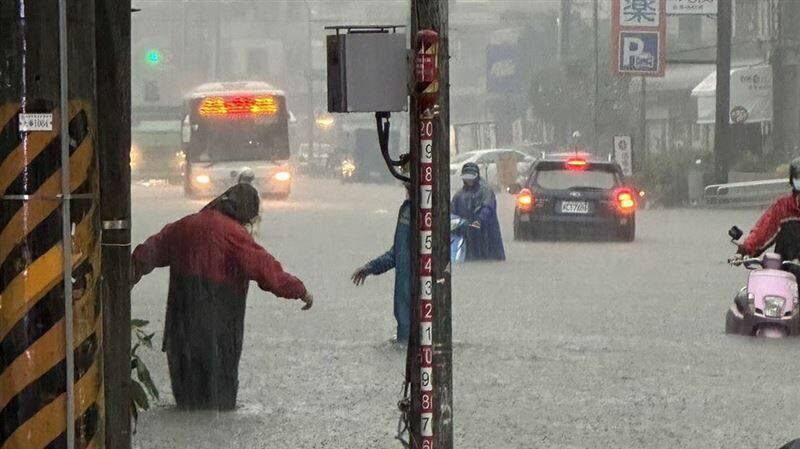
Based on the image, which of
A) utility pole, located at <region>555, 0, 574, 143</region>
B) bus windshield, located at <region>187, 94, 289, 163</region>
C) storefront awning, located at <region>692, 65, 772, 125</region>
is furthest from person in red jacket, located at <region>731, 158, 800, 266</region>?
utility pole, located at <region>555, 0, 574, 143</region>

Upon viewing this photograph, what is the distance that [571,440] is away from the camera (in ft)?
36.4

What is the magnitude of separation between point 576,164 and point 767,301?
44.3 feet

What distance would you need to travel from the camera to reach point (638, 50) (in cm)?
4409

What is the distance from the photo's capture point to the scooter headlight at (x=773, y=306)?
1539 centimetres

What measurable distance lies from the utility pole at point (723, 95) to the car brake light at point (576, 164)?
42.6 ft

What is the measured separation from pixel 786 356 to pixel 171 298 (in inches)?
219

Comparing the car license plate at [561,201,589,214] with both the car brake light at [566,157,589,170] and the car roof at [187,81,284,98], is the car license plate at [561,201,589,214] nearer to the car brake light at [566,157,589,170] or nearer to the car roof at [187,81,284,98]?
the car brake light at [566,157,589,170]

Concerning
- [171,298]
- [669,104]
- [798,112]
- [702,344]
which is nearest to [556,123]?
[669,104]

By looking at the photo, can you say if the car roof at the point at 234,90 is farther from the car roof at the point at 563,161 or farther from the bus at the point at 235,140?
the car roof at the point at 563,161

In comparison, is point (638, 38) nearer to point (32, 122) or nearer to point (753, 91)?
point (753, 91)

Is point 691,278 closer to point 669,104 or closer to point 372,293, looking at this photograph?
point 372,293

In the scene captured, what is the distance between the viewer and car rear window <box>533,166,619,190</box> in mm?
28859

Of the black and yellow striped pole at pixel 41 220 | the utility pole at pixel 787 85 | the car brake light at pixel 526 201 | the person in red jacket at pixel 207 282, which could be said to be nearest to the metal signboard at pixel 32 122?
the black and yellow striped pole at pixel 41 220

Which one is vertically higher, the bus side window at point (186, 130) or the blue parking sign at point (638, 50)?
the blue parking sign at point (638, 50)
